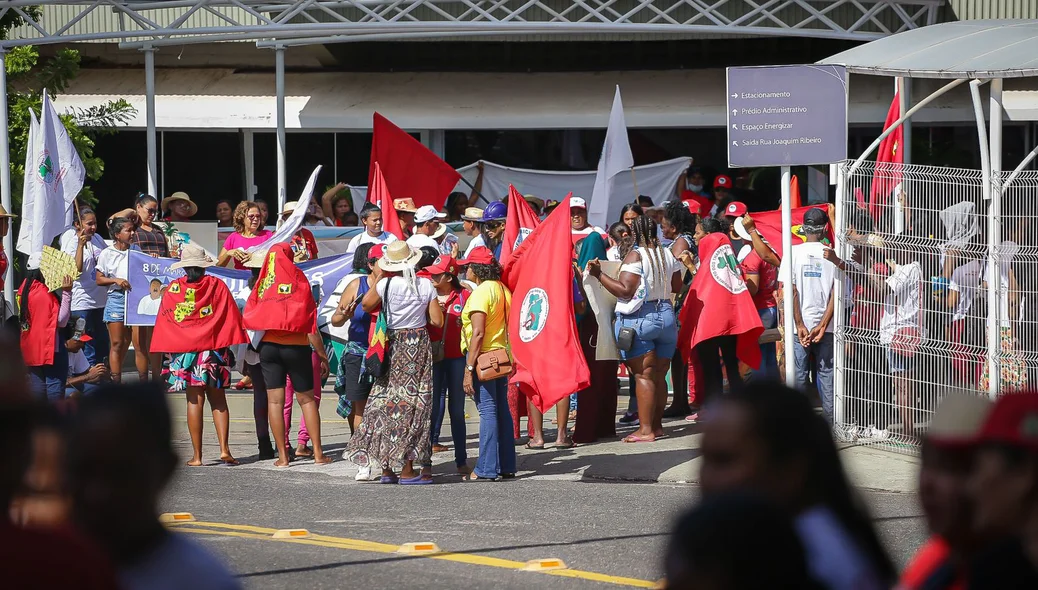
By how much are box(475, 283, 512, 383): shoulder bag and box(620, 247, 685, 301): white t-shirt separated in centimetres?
138

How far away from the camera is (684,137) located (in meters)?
24.5

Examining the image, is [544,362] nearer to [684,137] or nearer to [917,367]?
[917,367]

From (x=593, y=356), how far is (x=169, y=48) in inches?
585

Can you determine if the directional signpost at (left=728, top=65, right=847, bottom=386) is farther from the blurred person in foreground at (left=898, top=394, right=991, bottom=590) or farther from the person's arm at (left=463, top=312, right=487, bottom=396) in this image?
the blurred person in foreground at (left=898, top=394, right=991, bottom=590)

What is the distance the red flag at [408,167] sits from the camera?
1655 cm

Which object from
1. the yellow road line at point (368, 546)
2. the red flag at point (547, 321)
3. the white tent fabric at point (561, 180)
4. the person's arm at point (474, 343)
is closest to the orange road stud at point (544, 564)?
the yellow road line at point (368, 546)

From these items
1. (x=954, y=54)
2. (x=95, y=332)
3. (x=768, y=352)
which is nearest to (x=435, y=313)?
(x=768, y=352)

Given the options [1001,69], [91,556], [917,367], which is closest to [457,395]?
[917,367]

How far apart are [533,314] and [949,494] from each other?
772cm

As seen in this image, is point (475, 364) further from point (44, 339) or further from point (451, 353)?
point (44, 339)

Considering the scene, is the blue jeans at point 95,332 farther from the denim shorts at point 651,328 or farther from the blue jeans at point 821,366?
the blue jeans at point 821,366

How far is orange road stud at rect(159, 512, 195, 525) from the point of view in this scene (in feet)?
27.3

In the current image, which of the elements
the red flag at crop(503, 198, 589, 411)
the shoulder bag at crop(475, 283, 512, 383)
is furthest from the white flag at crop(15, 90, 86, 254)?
the shoulder bag at crop(475, 283, 512, 383)

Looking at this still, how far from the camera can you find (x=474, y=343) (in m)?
9.91
